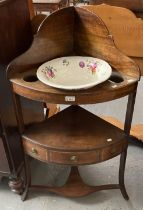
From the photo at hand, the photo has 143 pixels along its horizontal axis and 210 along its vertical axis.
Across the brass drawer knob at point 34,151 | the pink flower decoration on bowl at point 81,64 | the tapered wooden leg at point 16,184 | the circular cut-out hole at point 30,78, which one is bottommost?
the tapered wooden leg at point 16,184

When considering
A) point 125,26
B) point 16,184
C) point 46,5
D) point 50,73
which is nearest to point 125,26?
point 125,26

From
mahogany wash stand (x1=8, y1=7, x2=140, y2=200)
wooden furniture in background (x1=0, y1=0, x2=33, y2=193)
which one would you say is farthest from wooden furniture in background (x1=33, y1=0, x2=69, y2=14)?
mahogany wash stand (x1=8, y1=7, x2=140, y2=200)

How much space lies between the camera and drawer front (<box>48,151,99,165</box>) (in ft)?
3.16

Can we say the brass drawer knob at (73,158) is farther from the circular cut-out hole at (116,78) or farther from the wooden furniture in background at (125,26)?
the wooden furniture in background at (125,26)

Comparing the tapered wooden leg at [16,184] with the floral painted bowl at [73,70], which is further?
the tapered wooden leg at [16,184]

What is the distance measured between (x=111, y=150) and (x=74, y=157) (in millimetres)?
140

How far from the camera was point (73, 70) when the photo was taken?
38.9 inches

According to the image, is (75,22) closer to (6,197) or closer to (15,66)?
(15,66)

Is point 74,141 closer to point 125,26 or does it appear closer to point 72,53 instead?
point 72,53

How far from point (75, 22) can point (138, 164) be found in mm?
800

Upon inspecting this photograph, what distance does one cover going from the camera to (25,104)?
4.02 ft

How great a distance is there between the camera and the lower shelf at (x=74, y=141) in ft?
3.16

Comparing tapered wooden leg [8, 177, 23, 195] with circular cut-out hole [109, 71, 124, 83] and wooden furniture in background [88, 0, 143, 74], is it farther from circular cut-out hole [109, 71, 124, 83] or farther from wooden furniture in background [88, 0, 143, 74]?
wooden furniture in background [88, 0, 143, 74]

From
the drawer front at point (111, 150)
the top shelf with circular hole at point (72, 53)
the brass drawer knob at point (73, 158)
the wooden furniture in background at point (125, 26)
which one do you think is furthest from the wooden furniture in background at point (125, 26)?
the brass drawer knob at point (73, 158)
